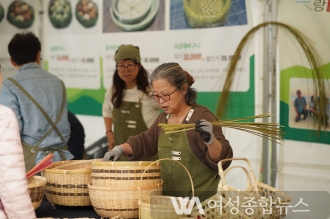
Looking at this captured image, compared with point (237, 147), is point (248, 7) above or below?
above

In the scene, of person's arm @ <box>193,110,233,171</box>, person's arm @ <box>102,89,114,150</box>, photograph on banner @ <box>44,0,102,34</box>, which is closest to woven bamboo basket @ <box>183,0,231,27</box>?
person's arm @ <box>102,89,114,150</box>

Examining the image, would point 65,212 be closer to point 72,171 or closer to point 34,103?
point 72,171

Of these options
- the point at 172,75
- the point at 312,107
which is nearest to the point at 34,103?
the point at 172,75

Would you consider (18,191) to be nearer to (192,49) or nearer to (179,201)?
(179,201)

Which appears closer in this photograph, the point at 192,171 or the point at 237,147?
the point at 192,171

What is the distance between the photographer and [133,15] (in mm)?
4898

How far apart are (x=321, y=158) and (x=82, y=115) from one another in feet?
8.13

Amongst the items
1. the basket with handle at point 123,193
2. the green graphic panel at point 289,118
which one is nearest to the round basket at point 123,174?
the basket with handle at point 123,193

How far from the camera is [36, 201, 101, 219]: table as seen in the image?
279 cm

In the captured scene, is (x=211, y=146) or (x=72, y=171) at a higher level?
(x=211, y=146)

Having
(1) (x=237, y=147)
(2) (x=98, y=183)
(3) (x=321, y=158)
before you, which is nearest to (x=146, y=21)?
(1) (x=237, y=147)

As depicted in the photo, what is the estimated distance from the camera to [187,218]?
7.96ft

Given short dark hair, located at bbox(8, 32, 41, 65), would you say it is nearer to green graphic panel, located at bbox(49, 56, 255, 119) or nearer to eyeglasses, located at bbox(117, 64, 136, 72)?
eyeglasses, located at bbox(117, 64, 136, 72)

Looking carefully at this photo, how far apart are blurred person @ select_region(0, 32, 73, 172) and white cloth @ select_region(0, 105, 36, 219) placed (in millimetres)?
1349
